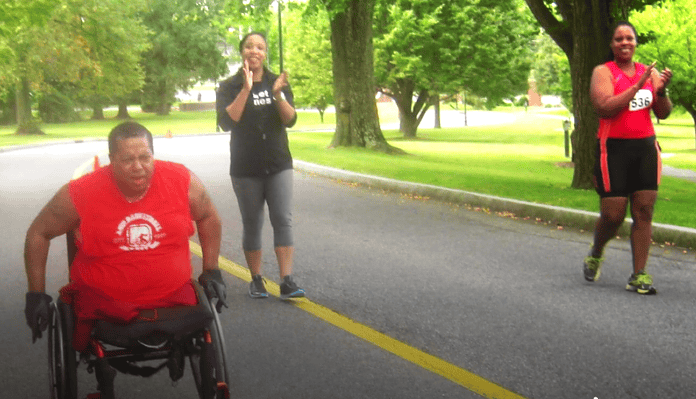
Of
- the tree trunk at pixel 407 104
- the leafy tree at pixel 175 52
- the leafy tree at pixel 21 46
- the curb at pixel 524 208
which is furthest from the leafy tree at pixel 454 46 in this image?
the leafy tree at pixel 175 52

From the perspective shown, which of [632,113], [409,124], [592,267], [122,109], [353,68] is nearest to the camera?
[632,113]

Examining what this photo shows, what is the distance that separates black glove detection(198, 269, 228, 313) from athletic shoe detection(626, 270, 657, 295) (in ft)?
12.6

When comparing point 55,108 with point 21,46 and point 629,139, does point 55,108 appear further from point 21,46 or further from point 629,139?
point 629,139

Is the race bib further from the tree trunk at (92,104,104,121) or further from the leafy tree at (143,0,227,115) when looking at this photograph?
the tree trunk at (92,104,104,121)

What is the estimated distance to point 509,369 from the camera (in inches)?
190

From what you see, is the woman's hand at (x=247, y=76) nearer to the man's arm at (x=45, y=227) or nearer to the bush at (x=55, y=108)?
the man's arm at (x=45, y=227)

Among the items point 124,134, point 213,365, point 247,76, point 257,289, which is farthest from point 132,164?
point 257,289

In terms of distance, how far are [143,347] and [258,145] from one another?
2963 mm

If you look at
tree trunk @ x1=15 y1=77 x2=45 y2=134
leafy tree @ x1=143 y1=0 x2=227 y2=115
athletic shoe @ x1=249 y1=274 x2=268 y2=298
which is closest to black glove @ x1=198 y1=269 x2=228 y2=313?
athletic shoe @ x1=249 y1=274 x2=268 y2=298

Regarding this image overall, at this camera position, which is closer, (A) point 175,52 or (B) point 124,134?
(B) point 124,134

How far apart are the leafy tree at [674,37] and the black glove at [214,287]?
30.7 metres

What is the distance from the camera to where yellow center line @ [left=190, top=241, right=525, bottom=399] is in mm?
4514

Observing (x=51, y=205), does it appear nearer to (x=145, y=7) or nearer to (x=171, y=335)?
(x=171, y=335)

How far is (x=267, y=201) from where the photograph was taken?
6.64 meters
